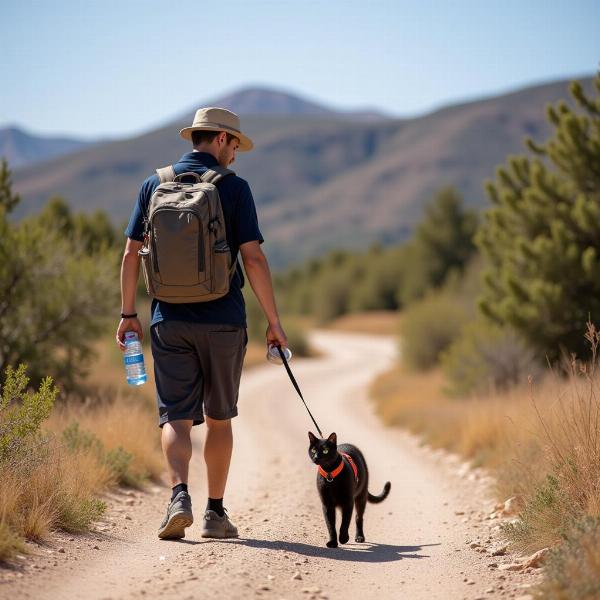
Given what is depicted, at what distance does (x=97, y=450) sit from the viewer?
29.5 feet

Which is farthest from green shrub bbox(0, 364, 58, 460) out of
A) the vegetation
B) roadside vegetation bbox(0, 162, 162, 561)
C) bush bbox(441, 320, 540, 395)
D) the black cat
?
bush bbox(441, 320, 540, 395)

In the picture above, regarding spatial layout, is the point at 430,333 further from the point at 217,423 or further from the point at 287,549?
the point at 217,423

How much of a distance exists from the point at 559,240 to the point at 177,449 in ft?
40.5

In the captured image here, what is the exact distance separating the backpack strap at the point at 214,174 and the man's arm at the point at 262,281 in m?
0.46

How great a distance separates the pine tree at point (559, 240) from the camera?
55.3 feet

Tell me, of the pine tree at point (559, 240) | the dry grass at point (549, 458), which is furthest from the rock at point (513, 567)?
the pine tree at point (559, 240)

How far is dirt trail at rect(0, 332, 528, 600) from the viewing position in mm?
5121

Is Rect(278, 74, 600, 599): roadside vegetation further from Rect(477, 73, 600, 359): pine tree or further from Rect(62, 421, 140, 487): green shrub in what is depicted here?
Rect(62, 421, 140, 487): green shrub

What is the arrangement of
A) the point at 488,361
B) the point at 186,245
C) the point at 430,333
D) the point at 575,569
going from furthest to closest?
the point at 430,333, the point at 488,361, the point at 186,245, the point at 575,569

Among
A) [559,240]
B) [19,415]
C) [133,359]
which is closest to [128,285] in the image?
[133,359]

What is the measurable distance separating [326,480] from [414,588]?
1306 mm

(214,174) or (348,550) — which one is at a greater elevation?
(214,174)

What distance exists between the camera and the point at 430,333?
89.8ft

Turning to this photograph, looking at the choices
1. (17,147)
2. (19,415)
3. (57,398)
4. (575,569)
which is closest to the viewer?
(575,569)
